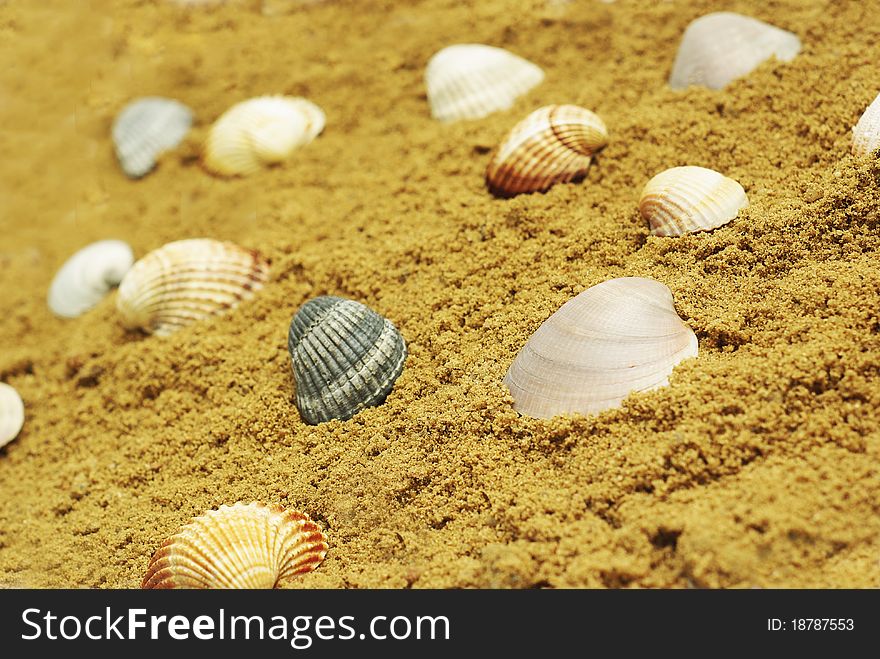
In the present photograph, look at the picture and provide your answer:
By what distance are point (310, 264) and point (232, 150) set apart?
1.40 m

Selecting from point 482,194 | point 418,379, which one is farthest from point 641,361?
point 482,194

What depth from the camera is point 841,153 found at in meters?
3.47

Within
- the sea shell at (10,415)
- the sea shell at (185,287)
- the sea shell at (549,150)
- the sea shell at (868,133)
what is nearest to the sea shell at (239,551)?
the sea shell at (185,287)

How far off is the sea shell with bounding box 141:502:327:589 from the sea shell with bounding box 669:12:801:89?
3.26 m

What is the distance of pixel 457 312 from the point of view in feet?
11.6

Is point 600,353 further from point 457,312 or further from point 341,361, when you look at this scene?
point 341,361

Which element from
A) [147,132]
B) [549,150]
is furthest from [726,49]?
[147,132]

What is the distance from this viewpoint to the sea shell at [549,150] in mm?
3871

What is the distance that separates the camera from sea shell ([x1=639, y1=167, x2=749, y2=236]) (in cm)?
334

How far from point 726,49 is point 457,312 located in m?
2.24

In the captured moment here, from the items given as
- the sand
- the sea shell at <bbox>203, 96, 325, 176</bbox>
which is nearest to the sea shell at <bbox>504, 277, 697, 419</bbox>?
the sand

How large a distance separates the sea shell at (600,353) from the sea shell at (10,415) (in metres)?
2.84

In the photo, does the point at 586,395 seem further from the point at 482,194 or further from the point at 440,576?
the point at 482,194

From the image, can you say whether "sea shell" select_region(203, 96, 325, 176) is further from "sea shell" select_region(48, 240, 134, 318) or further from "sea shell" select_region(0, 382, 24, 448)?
"sea shell" select_region(0, 382, 24, 448)
